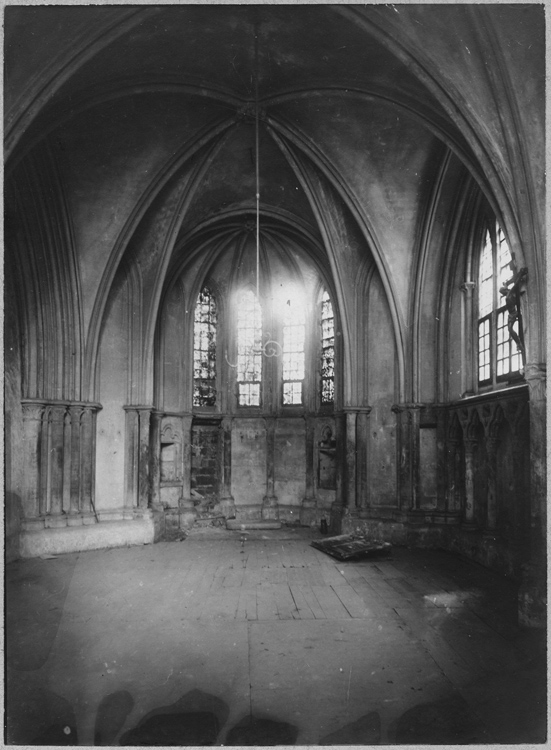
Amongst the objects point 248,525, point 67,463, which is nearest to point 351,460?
point 248,525

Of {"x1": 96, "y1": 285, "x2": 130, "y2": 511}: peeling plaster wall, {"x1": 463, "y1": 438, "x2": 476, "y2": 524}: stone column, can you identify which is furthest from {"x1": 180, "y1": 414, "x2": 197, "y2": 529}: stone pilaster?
{"x1": 463, "y1": 438, "x2": 476, "y2": 524}: stone column

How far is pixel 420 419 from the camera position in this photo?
474 inches

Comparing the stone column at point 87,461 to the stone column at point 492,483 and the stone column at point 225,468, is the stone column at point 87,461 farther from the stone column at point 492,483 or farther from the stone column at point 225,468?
the stone column at point 492,483

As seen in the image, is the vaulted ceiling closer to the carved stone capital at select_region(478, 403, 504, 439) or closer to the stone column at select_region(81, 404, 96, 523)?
the stone column at select_region(81, 404, 96, 523)

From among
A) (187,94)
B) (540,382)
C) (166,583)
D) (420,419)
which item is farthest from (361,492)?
(187,94)

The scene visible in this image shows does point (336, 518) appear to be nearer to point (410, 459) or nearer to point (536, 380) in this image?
point (410, 459)

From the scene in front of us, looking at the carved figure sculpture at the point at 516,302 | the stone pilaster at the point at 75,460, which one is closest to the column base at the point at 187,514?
the stone pilaster at the point at 75,460

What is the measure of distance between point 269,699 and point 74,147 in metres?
9.49

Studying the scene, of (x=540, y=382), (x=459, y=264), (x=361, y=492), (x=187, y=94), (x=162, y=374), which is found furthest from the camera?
(x=162, y=374)

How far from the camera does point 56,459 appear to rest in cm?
1178

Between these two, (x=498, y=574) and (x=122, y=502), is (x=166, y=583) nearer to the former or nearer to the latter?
(x=122, y=502)

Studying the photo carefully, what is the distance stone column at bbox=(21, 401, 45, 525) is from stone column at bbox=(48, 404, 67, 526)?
288 millimetres

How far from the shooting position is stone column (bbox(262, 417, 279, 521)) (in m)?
15.9

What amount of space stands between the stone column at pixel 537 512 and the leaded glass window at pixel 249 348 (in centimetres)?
1018
